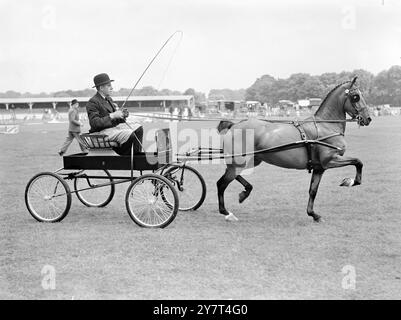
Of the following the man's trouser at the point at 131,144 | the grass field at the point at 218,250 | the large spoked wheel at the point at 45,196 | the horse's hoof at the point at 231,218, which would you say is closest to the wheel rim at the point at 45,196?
the large spoked wheel at the point at 45,196

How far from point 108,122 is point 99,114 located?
12.3 inches

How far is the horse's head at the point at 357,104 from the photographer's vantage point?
26.2 ft

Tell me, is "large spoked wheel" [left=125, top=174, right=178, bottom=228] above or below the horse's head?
below

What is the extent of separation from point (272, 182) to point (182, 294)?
7.42m

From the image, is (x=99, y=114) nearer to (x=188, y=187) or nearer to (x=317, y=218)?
(x=188, y=187)

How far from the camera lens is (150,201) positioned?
7.80 meters

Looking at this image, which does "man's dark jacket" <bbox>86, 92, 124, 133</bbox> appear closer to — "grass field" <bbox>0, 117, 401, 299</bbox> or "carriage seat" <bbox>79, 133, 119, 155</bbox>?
"carriage seat" <bbox>79, 133, 119, 155</bbox>

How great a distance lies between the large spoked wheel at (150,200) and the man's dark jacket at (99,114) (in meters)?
0.97

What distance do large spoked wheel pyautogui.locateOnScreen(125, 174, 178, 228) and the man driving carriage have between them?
1.95ft

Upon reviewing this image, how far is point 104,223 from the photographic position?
8.16 m

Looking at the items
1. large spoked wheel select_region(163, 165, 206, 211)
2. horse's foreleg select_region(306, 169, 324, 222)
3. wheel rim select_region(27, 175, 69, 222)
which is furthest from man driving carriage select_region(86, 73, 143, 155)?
horse's foreleg select_region(306, 169, 324, 222)

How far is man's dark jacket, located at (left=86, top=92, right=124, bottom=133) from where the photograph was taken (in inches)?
306

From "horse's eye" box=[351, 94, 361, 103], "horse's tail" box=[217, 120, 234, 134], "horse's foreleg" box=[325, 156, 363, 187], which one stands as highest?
"horse's eye" box=[351, 94, 361, 103]
